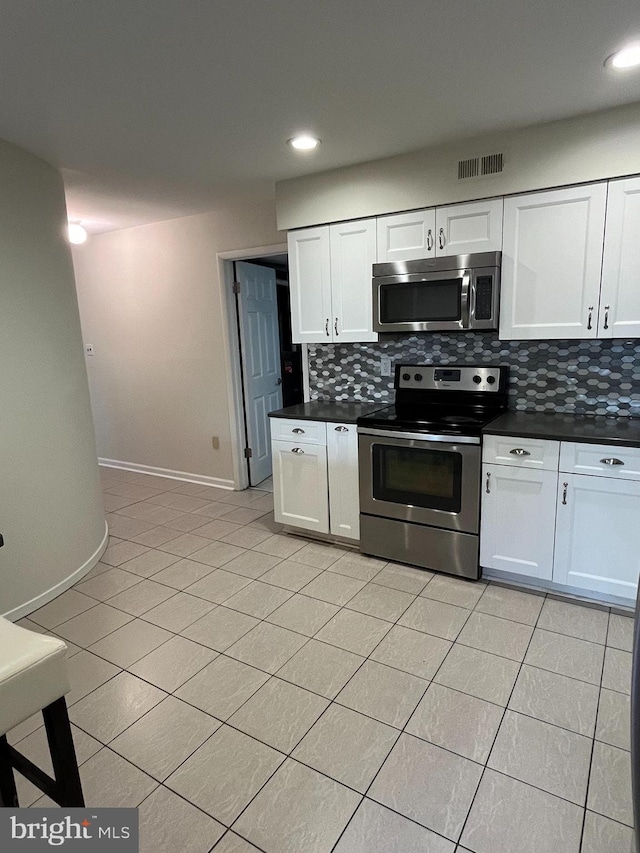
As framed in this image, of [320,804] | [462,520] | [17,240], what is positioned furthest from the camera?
[462,520]

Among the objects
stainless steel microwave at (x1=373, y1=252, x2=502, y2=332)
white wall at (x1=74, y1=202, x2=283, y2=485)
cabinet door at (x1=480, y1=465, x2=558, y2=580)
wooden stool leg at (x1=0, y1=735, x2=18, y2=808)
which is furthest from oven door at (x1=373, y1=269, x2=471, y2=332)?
wooden stool leg at (x1=0, y1=735, x2=18, y2=808)

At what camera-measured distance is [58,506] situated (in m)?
2.86

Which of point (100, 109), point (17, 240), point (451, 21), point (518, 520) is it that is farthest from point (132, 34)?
point (518, 520)

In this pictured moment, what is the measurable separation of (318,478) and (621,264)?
2.04 meters

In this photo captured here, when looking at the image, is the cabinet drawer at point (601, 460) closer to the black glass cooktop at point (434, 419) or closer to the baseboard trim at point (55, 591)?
the black glass cooktop at point (434, 419)

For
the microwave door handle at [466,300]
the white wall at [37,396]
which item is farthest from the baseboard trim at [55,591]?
the microwave door handle at [466,300]

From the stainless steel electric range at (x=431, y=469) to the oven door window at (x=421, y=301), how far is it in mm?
399

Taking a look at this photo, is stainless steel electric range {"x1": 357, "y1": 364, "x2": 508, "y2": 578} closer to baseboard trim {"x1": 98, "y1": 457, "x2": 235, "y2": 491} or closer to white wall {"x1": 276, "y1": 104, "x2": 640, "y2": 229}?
white wall {"x1": 276, "y1": 104, "x2": 640, "y2": 229}

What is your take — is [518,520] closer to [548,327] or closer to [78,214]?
[548,327]

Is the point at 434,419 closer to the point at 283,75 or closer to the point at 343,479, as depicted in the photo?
the point at 343,479

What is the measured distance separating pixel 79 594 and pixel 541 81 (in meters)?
3.37

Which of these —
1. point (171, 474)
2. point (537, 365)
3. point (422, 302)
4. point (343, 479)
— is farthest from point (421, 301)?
point (171, 474)

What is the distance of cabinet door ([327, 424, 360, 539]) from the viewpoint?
3.11m

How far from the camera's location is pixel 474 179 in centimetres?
270
